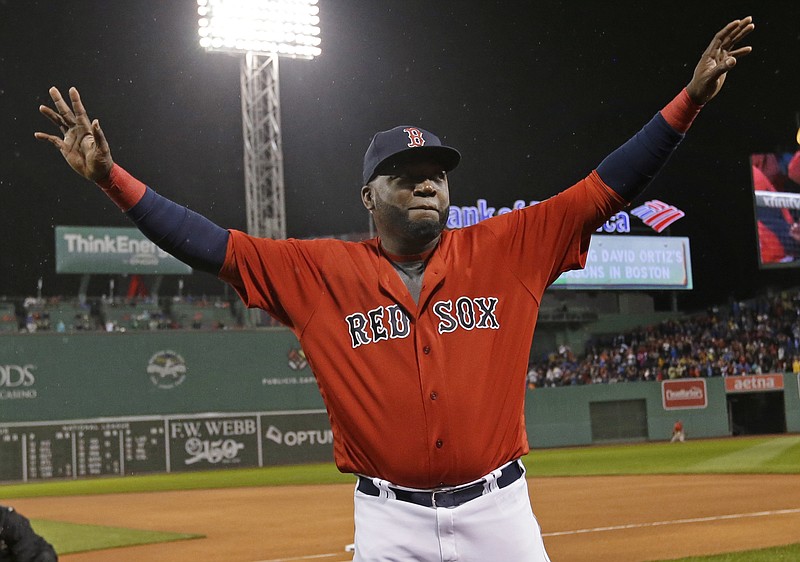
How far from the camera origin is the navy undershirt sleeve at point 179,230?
2934 millimetres

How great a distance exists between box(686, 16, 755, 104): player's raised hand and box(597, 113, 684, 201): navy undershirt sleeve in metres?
0.14

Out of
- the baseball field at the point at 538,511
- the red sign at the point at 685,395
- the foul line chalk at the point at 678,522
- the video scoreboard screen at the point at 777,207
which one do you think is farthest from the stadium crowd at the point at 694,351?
the foul line chalk at the point at 678,522

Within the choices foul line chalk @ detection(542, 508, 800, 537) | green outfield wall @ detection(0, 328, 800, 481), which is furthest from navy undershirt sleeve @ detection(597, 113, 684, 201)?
green outfield wall @ detection(0, 328, 800, 481)

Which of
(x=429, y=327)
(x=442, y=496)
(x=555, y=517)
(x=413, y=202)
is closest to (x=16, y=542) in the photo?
(x=442, y=496)

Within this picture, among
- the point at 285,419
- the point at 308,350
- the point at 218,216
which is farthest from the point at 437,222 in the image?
the point at 218,216

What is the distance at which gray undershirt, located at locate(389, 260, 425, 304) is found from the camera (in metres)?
3.09

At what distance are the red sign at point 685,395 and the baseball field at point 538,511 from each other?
6914 millimetres

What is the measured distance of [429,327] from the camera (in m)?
2.98

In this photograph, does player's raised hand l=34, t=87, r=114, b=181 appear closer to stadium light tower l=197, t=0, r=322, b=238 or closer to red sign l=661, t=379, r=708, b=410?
stadium light tower l=197, t=0, r=322, b=238

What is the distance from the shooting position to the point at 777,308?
1452 inches

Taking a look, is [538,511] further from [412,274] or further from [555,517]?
[412,274]

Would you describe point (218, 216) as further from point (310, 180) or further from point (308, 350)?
point (308, 350)

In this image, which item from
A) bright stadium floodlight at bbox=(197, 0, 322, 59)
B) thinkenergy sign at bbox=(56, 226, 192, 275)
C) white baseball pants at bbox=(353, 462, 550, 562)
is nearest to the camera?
white baseball pants at bbox=(353, 462, 550, 562)

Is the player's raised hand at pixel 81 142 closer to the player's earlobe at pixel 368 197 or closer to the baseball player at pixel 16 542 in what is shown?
the player's earlobe at pixel 368 197
